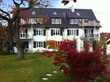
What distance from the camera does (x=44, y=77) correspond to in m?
20.4

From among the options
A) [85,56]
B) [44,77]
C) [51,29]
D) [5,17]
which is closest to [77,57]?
[85,56]

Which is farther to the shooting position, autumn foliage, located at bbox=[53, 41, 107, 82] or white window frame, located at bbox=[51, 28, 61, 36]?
white window frame, located at bbox=[51, 28, 61, 36]

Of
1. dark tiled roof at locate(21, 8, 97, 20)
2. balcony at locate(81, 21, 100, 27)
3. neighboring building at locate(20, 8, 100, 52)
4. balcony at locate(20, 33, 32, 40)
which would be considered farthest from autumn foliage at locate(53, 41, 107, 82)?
dark tiled roof at locate(21, 8, 97, 20)

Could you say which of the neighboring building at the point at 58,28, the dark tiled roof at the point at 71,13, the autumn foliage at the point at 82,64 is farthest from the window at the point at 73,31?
the autumn foliage at the point at 82,64

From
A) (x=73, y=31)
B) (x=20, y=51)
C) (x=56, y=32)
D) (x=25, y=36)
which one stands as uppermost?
(x=73, y=31)

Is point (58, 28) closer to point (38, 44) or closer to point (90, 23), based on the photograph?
point (38, 44)

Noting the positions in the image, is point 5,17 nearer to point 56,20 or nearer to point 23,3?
point 23,3

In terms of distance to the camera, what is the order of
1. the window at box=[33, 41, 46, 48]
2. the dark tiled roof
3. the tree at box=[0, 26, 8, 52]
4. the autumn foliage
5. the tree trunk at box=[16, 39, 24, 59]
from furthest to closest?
the dark tiled roof
the window at box=[33, 41, 46, 48]
the tree at box=[0, 26, 8, 52]
the tree trunk at box=[16, 39, 24, 59]
the autumn foliage

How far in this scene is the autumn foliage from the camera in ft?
51.4

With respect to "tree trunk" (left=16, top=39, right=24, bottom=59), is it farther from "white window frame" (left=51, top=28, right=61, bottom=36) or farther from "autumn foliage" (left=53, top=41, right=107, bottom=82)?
"white window frame" (left=51, top=28, right=61, bottom=36)

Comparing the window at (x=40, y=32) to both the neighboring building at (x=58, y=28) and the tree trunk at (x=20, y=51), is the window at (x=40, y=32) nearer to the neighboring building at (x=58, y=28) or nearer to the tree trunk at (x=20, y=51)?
the neighboring building at (x=58, y=28)

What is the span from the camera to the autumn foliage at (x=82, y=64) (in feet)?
51.4

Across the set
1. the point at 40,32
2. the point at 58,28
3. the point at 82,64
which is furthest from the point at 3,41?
the point at 82,64

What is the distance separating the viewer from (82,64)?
15625 millimetres
